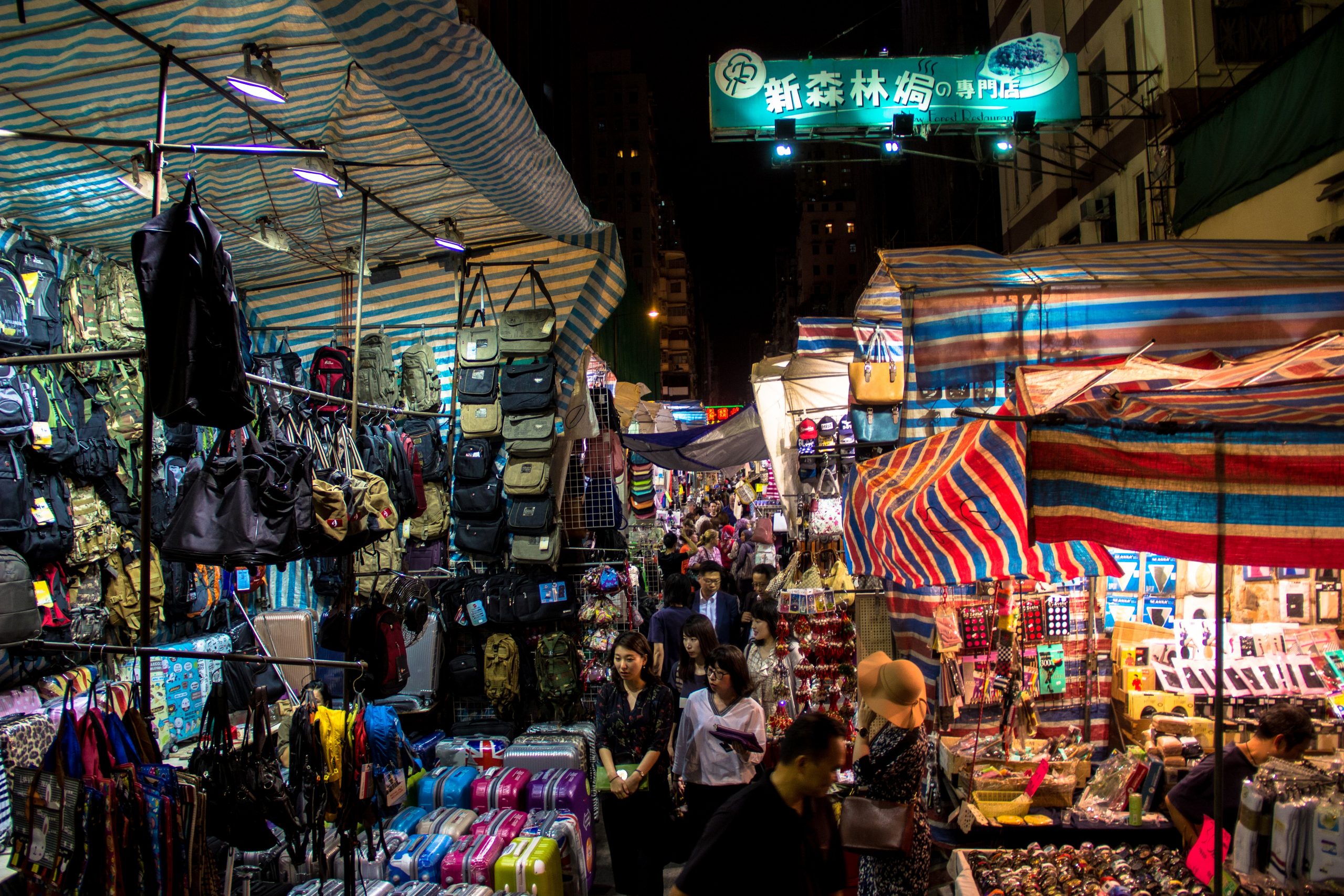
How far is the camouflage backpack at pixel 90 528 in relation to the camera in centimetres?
686

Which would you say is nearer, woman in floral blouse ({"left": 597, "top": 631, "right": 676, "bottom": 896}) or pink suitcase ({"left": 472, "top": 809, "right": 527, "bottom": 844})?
woman in floral blouse ({"left": 597, "top": 631, "right": 676, "bottom": 896})

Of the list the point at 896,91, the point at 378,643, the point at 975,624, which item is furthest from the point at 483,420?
the point at 896,91

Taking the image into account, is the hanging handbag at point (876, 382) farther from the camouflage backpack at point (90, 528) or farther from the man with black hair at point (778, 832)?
the camouflage backpack at point (90, 528)

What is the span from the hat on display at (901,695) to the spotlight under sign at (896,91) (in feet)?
36.7

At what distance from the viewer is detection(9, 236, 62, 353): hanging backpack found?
671 cm

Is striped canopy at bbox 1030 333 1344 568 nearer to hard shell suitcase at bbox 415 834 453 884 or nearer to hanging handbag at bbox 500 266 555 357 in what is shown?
hard shell suitcase at bbox 415 834 453 884

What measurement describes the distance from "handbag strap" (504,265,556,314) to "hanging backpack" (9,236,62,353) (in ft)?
12.3

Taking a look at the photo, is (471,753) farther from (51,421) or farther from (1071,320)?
(1071,320)

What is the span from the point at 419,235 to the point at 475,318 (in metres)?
1.02

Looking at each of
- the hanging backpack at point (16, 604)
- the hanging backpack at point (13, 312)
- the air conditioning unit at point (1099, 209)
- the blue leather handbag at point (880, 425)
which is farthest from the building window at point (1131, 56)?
the hanging backpack at point (16, 604)

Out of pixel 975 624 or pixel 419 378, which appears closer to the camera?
pixel 975 624

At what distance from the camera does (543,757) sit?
21.7 ft

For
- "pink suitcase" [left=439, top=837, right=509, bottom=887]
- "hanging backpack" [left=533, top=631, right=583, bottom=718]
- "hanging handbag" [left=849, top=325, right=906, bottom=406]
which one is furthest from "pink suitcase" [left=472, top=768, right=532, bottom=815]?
"hanging handbag" [left=849, top=325, right=906, bottom=406]

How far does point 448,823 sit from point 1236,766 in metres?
4.81
